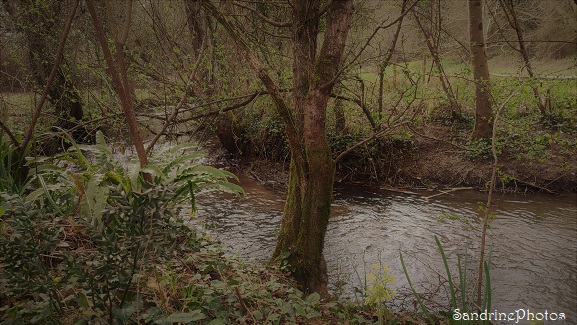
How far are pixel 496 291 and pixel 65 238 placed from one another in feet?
14.2

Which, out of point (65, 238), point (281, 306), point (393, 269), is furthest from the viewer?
point (393, 269)

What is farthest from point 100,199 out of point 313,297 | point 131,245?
point 313,297

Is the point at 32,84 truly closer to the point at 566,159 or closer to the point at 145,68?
the point at 145,68

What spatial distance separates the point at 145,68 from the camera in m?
6.11

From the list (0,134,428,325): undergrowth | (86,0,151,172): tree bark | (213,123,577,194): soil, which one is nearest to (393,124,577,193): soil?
(213,123,577,194): soil

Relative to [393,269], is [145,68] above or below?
above

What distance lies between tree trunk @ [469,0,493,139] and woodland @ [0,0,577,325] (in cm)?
4

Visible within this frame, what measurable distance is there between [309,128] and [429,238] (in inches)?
118

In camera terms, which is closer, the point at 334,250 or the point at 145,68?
the point at 334,250

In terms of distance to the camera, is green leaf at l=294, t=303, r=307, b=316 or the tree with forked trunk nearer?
green leaf at l=294, t=303, r=307, b=316

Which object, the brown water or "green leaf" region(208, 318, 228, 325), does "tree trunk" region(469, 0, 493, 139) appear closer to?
the brown water

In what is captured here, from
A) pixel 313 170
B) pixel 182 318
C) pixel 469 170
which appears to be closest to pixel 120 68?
pixel 182 318

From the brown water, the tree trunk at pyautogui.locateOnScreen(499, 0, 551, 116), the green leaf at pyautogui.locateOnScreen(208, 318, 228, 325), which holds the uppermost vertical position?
the tree trunk at pyautogui.locateOnScreen(499, 0, 551, 116)

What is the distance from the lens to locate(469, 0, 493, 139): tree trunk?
7777 millimetres
